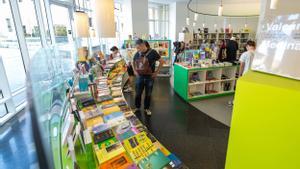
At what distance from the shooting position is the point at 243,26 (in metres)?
10.6

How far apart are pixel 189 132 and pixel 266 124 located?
6.70 feet

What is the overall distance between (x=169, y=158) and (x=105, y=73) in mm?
2971

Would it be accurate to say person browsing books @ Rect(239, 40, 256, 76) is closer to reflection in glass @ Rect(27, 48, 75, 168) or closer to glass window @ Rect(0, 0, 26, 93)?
reflection in glass @ Rect(27, 48, 75, 168)

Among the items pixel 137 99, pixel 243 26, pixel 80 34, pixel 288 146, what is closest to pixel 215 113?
pixel 137 99

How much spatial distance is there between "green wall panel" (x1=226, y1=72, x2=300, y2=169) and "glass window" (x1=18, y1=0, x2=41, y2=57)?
431cm

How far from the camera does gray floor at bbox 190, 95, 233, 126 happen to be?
11.7 ft

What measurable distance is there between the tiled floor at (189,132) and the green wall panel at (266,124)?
111cm

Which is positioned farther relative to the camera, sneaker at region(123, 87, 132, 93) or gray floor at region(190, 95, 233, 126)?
sneaker at region(123, 87, 132, 93)

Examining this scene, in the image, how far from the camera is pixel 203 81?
4.52 metres

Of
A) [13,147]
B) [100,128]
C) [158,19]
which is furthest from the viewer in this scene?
[158,19]

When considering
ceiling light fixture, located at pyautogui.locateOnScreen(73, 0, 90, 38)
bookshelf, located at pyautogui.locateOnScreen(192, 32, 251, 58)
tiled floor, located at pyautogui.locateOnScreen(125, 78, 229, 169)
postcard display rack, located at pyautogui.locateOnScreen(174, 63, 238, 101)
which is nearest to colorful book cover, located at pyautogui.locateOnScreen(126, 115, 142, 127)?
tiled floor, located at pyautogui.locateOnScreen(125, 78, 229, 169)

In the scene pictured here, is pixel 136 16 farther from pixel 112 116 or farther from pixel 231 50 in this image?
pixel 112 116

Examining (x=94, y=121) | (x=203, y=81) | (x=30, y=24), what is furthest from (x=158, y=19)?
(x=94, y=121)

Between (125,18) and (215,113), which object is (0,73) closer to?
(215,113)
